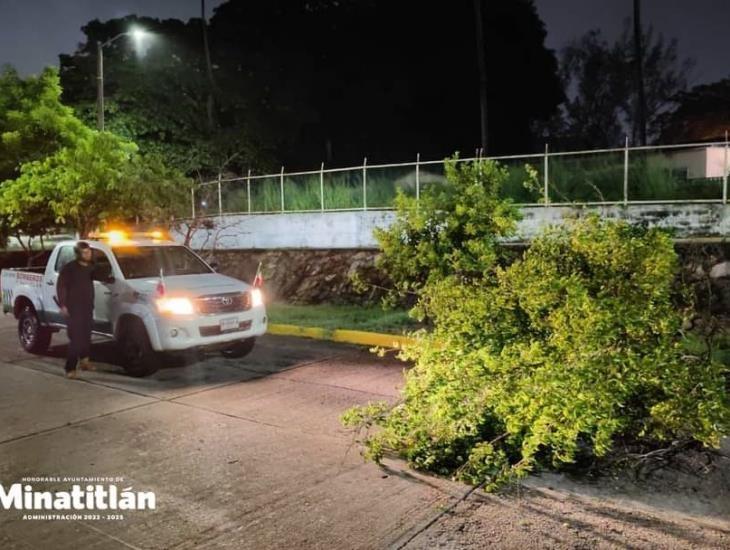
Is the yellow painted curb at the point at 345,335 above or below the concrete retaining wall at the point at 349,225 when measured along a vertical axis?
below

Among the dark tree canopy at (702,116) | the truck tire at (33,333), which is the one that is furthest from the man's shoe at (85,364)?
the dark tree canopy at (702,116)

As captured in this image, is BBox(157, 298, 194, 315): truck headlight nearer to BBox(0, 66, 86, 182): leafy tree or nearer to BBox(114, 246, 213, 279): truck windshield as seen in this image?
BBox(114, 246, 213, 279): truck windshield

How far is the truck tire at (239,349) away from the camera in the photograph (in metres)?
9.77

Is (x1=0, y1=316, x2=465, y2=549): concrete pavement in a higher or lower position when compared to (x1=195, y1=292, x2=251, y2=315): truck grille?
lower

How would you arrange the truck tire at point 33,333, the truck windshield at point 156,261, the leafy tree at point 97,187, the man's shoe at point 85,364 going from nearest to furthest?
the man's shoe at point 85,364, the truck windshield at point 156,261, the truck tire at point 33,333, the leafy tree at point 97,187

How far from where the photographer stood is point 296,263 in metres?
16.3

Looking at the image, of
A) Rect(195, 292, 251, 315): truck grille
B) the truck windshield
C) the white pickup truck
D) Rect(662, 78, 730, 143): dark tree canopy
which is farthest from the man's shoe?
Rect(662, 78, 730, 143): dark tree canopy

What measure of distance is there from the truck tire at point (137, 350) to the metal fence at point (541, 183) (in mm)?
5200

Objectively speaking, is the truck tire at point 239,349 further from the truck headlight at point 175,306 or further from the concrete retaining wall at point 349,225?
the concrete retaining wall at point 349,225

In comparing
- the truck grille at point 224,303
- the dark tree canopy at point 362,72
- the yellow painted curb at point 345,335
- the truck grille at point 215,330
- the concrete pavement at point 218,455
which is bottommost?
the concrete pavement at point 218,455

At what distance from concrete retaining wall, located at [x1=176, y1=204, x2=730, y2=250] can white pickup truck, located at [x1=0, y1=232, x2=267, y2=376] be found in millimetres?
4344

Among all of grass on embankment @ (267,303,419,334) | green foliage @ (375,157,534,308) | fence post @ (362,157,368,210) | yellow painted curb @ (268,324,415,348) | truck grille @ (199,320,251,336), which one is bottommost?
yellow painted curb @ (268,324,415,348)

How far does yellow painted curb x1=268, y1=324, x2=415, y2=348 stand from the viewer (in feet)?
34.5

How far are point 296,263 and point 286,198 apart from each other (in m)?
2.17
